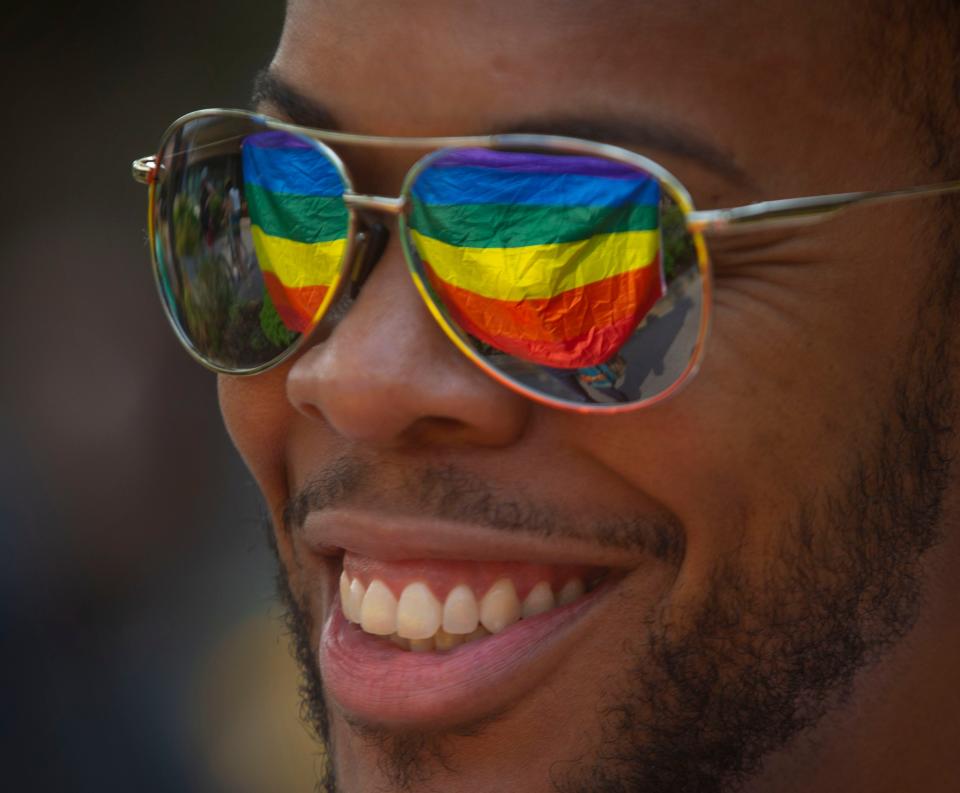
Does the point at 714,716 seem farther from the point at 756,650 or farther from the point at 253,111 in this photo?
the point at 253,111

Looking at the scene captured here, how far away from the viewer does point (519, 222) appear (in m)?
1.94

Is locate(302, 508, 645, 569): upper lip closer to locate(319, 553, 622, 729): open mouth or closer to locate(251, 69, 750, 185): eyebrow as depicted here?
locate(319, 553, 622, 729): open mouth

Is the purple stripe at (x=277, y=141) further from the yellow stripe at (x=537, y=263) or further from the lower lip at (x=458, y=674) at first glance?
the lower lip at (x=458, y=674)

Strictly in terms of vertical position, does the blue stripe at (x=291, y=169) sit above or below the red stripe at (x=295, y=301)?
above

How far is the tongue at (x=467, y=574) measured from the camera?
2219mm

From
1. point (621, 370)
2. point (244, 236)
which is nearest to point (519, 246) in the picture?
point (621, 370)

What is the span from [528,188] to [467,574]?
68 centimetres

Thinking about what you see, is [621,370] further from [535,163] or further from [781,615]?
[781,615]

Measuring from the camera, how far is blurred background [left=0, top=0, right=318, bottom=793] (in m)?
5.60

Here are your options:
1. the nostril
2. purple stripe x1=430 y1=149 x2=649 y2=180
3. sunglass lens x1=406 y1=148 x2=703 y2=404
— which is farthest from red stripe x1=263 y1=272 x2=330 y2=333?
purple stripe x1=430 y1=149 x2=649 y2=180

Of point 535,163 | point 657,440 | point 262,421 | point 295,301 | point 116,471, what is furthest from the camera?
point 116,471

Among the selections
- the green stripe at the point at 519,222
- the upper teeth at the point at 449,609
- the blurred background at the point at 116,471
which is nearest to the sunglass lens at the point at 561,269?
the green stripe at the point at 519,222

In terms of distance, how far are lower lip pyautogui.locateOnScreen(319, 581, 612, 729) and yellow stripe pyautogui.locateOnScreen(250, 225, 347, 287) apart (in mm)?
639

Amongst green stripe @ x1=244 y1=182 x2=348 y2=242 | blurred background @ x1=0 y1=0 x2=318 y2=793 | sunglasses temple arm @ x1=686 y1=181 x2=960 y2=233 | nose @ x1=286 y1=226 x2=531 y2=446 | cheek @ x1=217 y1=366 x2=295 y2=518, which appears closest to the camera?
sunglasses temple arm @ x1=686 y1=181 x2=960 y2=233
